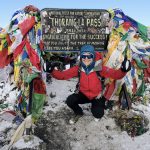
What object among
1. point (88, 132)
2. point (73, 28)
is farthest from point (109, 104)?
point (73, 28)

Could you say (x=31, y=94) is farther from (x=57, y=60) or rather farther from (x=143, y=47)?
(x=143, y=47)

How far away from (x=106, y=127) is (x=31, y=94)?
4.77ft

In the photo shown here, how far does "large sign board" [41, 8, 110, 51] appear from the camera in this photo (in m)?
6.78

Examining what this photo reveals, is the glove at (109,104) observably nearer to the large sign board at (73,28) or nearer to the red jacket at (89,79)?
the red jacket at (89,79)

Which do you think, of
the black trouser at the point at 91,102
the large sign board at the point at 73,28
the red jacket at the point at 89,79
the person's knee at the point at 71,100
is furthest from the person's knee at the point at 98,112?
the large sign board at the point at 73,28

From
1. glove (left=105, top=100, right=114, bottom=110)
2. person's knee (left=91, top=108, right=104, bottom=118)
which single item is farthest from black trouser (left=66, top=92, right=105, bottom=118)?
glove (left=105, top=100, right=114, bottom=110)

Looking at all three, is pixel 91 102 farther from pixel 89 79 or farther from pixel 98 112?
pixel 89 79

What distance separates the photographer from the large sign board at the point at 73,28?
6781 millimetres

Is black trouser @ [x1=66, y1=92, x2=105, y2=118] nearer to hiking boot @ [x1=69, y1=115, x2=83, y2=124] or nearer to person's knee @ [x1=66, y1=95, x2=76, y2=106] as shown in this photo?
person's knee @ [x1=66, y1=95, x2=76, y2=106]

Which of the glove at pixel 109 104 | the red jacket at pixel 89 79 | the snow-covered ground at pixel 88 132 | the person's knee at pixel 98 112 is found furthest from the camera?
the glove at pixel 109 104

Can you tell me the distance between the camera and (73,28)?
687cm

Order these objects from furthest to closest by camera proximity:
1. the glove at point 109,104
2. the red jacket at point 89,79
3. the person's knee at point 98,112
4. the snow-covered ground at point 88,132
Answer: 1. the glove at point 109,104
2. the person's knee at point 98,112
3. the red jacket at point 89,79
4. the snow-covered ground at point 88,132

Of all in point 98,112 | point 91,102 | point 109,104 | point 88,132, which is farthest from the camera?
point 109,104

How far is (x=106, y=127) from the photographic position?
21.4 ft
